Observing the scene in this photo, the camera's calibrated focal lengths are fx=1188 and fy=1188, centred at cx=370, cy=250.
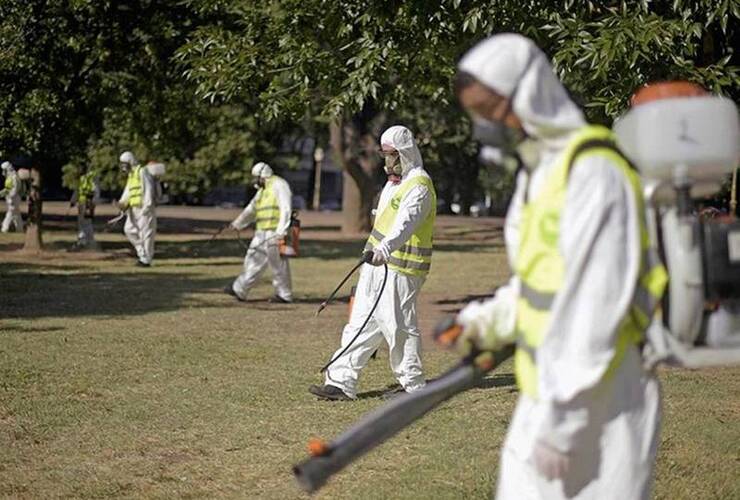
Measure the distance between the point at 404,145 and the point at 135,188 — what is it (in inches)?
609

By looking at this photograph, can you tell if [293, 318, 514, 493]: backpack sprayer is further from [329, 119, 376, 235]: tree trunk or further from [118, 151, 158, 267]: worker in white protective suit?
[329, 119, 376, 235]: tree trunk

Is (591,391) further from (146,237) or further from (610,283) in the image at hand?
(146,237)

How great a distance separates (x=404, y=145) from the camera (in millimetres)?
10070

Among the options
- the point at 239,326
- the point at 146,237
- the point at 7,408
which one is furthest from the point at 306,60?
the point at 146,237

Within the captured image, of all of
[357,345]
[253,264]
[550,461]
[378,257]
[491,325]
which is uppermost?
[491,325]

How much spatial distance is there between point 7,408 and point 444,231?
3970cm

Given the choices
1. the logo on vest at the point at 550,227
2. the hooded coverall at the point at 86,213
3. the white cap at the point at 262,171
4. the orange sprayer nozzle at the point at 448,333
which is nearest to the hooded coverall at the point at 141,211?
the hooded coverall at the point at 86,213

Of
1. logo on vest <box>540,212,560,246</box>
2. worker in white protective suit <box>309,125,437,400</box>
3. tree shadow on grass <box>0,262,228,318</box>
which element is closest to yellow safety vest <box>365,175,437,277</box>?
worker in white protective suit <box>309,125,437,400</box>

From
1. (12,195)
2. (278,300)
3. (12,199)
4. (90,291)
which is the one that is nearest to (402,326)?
(278,300)

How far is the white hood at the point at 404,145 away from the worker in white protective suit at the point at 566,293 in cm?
579

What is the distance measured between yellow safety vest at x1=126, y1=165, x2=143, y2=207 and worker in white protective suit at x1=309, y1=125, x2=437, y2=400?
15005 millimetres

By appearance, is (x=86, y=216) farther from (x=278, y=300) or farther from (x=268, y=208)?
(x=268, y=208)


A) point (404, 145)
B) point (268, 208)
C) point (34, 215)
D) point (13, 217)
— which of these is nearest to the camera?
point (404, 145)

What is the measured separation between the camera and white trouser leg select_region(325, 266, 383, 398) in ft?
32.8
